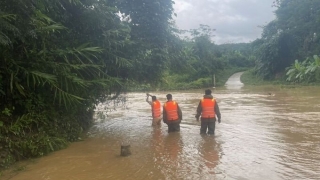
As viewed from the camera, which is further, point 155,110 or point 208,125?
point 155,110

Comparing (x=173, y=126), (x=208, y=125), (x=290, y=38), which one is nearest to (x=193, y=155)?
(x=208, y=125)

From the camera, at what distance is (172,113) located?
1164 cm

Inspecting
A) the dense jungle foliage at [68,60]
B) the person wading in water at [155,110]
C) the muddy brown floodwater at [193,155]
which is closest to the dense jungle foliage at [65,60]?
the dense jungle foliage at [68,60]

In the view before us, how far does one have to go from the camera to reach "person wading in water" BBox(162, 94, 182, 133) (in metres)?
11.6

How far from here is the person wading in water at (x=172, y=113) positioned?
11562 millimetres

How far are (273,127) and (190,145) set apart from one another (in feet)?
14.1

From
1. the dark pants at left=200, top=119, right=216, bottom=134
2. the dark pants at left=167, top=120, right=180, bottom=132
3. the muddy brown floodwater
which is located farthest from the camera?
the dark pants at left=167, top=120, right=180, bottom=132

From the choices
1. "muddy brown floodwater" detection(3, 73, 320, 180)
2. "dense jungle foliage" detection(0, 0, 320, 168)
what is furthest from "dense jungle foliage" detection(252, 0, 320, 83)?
"muddy brown floodwater" detection(3, 73, 320, 180)

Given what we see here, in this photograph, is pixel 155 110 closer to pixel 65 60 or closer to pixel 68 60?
pixel 68 60

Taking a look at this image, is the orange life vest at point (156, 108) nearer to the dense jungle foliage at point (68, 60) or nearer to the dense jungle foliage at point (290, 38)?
the dense jungle foliage at point (68, 60)

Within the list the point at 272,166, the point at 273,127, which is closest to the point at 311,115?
the point at 273,127

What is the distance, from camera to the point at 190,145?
32.0 ft

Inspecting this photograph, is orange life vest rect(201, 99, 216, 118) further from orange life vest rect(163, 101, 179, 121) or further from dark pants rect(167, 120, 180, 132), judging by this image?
dark pants rect(167, 120, 180, 132)

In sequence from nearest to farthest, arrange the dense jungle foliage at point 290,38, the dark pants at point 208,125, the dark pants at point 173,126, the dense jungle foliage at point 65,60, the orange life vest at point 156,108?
1. the dense jungle foliage at point 65,60
2. the dark pants at point 208,125
3. the dark pants at point 173,126
4. the orange life vest at point 156,108
5. the dense jungle foliage at point 290,38
